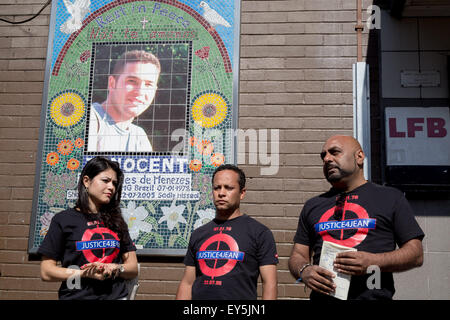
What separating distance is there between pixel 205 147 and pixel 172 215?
82cm

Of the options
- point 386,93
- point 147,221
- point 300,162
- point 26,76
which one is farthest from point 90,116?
point 386,93

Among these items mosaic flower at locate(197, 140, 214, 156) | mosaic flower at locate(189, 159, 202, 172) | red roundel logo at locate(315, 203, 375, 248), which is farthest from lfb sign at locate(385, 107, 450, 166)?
red roundel logo at locate(315, 203, 375, 248)

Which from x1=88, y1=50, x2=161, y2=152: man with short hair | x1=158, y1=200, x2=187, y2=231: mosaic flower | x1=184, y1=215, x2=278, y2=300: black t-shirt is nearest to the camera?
x1=184, y1=215, x2=278, y2=300: black t-shirt

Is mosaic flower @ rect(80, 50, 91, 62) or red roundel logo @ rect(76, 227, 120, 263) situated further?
mosaic flower @ rect(80, 50, 91, 62)

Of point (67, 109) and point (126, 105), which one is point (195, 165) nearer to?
point (126, 105)

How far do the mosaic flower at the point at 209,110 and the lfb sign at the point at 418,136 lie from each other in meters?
1.78

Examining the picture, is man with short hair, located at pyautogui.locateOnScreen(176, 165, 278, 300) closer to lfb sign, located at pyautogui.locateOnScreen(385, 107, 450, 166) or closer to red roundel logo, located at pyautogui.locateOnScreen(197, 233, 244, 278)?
red roundel logo, located at pyautogui.locateOnScreen(197, 233, 244, 278)

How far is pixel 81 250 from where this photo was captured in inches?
102

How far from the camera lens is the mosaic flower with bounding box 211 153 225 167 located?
463 cm

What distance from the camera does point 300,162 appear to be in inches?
183

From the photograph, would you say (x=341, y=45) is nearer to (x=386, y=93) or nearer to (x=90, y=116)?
(x=386, y=93)

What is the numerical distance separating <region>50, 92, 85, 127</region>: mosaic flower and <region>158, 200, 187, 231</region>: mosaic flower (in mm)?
1485

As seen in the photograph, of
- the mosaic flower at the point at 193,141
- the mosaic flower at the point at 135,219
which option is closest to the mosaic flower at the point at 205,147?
the mosaic flower at the point at 193,141

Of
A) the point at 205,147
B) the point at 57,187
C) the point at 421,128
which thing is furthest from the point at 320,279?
the point at 57,187
